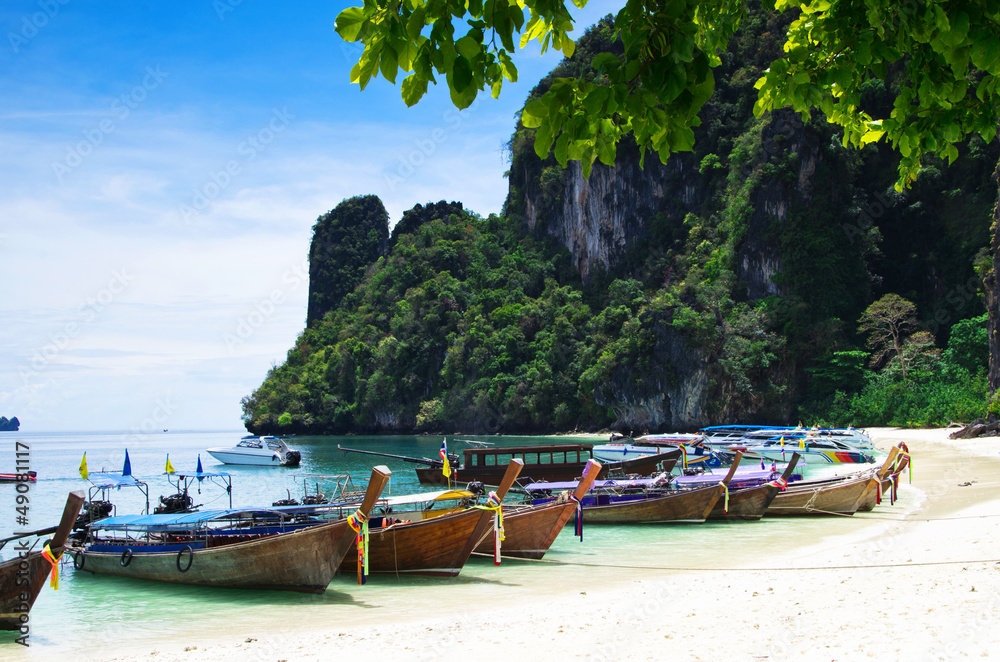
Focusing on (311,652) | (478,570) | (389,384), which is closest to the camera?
(311,652)

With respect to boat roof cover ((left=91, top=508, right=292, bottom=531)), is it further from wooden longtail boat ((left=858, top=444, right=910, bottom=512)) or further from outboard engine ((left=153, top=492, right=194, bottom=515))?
wooden longtail boat ((left=858, top=444, right=910, bottom=512))

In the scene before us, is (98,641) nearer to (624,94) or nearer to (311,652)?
(311,652)

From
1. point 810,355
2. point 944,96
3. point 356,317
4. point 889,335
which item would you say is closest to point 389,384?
point 356,317

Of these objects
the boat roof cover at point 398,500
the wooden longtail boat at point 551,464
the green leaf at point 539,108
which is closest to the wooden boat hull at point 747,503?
the boat roof cover at point 398,500

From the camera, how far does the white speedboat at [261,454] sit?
164 ft

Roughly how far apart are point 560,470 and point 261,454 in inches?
1215

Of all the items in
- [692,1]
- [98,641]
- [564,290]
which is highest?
[564,290]

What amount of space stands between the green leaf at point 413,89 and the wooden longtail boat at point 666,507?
55.0ft

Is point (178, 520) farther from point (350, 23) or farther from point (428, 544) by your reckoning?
point (350, 23)

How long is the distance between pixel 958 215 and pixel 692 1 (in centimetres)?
5882

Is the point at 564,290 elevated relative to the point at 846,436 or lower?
elevated

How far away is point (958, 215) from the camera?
170 feet

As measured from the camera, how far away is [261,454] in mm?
52281

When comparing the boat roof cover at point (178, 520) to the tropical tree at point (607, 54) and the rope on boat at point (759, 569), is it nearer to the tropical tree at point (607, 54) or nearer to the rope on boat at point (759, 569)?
the rope on boat at point (759, 569)
